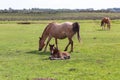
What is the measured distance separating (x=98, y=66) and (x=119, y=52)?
552 centimetres

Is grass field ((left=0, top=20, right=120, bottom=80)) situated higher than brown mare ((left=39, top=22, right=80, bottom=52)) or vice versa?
brown mare ((left=39, top=22, right=80, bottom=52))

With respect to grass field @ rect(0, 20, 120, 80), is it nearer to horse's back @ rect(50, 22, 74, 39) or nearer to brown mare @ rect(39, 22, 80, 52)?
brown mare @ rect(39, 22, 80, 52)

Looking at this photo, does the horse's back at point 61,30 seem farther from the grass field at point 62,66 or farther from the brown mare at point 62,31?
the grass field at point 62,66

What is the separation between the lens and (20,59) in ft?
62.5

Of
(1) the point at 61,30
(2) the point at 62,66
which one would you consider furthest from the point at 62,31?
(2) the point at 62,66

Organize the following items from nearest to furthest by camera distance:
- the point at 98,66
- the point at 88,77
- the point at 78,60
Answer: the point at 88,77, the point at 98,66, the point at 78,60

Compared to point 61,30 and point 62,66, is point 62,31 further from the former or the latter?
point 62,66

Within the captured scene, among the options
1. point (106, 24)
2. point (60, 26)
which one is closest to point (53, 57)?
point (60, 26)

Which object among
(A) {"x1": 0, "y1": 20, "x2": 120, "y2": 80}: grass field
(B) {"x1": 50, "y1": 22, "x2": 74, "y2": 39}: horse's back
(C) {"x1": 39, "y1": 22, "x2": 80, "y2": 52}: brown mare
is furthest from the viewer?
(B) {"x1": 50, "y1": 22, "x2": 74, "y2": 39}: horse's back

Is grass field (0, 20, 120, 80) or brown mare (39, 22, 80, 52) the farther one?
brown mare (39, 22, 80, 52)

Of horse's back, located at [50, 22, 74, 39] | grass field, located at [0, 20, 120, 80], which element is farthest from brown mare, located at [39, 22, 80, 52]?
grass field, located at [0, 20, 120, 80]

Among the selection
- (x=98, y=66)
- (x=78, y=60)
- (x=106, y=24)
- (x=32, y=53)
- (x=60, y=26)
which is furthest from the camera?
(x=106, y=24)

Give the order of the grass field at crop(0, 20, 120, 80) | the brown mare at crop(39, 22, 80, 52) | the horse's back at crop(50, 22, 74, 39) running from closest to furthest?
the grass field at crop(0, 20, 120, 80) → the brown mare at crop(39, 22, 80, 52) → the horse's back at crop(50, 22, 74, 39)

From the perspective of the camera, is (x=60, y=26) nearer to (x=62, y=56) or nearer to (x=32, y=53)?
(x=32, y=53)
